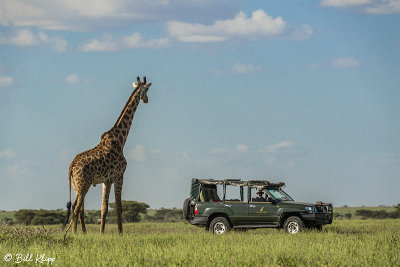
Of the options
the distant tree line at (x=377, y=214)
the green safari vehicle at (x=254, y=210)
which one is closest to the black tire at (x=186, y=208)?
the green safari vehicle at (x=254, y=210)

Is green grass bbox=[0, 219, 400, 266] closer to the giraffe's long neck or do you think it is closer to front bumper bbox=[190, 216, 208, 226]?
front bumper bbox=[190, 216, 208, 226]

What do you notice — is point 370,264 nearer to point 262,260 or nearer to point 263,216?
point 262,260

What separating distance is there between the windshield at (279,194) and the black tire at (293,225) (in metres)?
0.81

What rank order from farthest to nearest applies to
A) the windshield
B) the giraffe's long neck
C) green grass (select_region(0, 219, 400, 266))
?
1. the giraffe's long neck
2. the windshield
3. green grass (select_region(0, 219, 400, 266))

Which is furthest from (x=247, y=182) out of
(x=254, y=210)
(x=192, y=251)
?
(x=192, y=251)

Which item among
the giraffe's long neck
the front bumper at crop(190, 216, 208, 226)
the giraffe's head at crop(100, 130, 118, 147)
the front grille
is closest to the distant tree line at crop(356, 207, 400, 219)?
the front grille

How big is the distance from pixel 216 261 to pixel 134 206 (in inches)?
1924

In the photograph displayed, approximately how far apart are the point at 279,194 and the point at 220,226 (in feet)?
8.22

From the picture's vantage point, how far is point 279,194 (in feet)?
81.1

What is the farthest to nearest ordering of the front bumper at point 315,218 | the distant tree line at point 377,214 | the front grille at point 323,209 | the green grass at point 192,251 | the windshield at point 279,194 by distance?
the distant tree line at point 377,214 < the windshield at point 279,194 < the front grille at point 323,209 < the front bumper at point 315,218 < the green grass at point 192,251

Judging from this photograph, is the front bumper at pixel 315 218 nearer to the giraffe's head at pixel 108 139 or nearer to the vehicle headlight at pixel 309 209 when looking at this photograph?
the vehicle headlight at pixel 309 209

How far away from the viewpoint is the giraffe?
2298 centimetres

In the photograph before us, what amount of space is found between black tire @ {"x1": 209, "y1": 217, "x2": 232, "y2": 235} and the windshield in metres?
2.00

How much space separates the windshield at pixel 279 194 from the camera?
24547 mm
